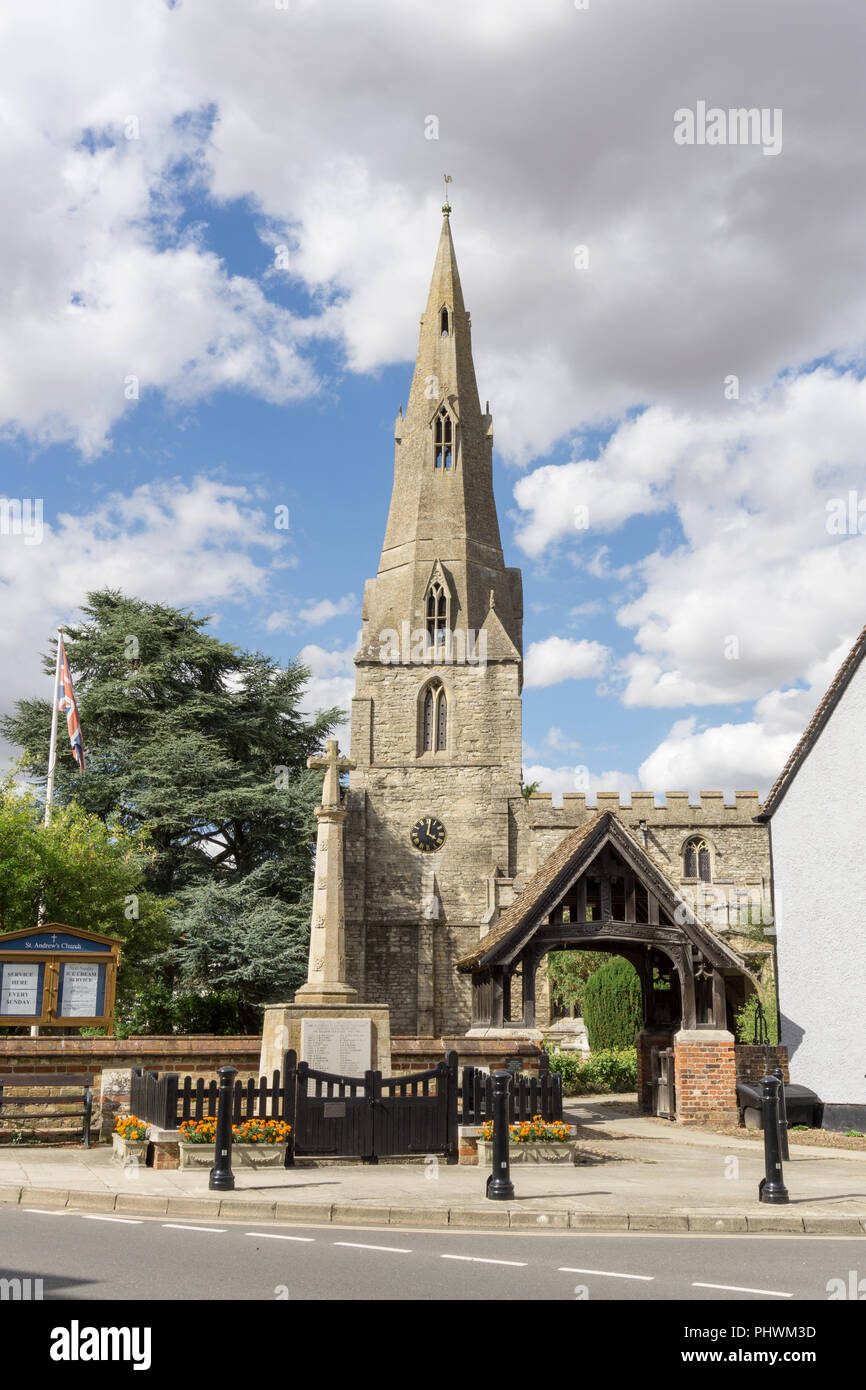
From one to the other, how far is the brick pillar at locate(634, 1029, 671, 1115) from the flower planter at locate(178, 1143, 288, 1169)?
10037mm

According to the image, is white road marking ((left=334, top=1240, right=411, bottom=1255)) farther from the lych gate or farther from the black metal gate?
the lych gate

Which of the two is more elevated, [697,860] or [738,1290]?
[697,860]

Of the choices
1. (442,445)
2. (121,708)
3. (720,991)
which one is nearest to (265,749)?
(121,708)

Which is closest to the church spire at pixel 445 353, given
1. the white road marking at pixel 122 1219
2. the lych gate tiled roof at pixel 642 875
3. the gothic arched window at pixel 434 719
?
the gothic arched window at pixel 434 719

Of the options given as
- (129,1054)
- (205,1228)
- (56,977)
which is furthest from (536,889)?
(205,1228)

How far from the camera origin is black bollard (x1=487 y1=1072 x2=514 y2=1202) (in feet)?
32.1

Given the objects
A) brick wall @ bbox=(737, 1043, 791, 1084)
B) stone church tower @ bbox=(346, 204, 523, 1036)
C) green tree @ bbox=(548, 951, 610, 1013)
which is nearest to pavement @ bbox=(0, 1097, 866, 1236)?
brick wall @ bbox=(737, 1043, 791, 1084)

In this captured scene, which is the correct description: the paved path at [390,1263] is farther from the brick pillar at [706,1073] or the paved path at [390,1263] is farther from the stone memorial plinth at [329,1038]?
the brick pillar at [706,1073]

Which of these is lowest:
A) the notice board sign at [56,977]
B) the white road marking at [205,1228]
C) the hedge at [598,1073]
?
the hedge at [598,1073]

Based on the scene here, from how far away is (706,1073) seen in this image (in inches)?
721

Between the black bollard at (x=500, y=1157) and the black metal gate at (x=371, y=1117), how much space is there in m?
2.09

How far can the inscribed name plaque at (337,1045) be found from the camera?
45.5ft

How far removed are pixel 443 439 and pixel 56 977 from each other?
4032 cm

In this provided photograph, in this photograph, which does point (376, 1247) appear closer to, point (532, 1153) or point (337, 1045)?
point (532, 1153)
